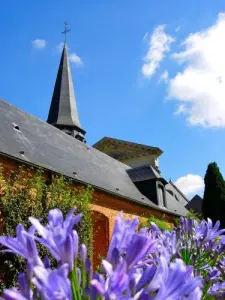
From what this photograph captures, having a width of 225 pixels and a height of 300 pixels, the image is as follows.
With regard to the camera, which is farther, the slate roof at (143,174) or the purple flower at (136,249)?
the slate roof at (143,174)

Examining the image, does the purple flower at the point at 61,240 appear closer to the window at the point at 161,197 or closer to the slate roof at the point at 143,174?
the window at the point at 161,197

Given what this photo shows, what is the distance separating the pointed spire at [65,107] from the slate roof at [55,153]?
594cm

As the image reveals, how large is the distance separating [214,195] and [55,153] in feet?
31.4

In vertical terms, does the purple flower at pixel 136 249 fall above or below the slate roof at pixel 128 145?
below

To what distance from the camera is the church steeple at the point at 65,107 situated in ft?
87.5

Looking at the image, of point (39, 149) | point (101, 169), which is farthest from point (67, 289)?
point (101, 169)

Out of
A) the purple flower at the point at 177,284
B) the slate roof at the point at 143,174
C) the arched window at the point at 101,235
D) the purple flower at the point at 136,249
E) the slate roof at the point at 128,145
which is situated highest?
the slate roof at the point at 128,145

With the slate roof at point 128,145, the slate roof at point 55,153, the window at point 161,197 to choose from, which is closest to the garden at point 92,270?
the slate roof at point 55,153

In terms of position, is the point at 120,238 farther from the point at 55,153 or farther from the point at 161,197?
the point at 161,197

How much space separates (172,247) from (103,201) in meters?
13.4

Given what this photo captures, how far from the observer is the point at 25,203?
27.9ft

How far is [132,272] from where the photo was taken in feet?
3.10

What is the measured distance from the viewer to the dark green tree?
20391 millimetres

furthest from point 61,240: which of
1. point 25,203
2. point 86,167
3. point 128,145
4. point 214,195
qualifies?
point 128,145
